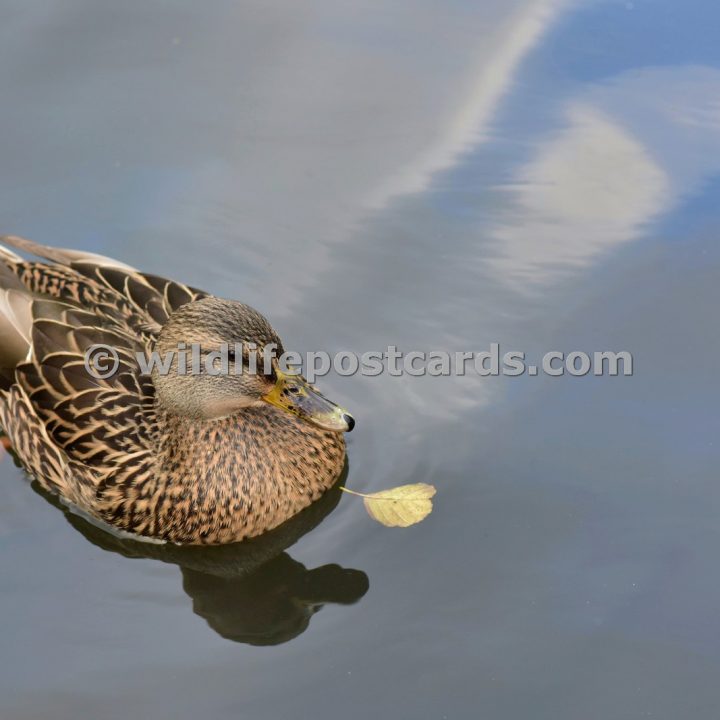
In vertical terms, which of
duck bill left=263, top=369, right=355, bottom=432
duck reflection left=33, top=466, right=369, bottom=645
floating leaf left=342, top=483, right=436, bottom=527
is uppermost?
duck bill left=263, top=369, right=355, bottom=432

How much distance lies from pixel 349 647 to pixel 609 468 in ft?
Result: 5.32

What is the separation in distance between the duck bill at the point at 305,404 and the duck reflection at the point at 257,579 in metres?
0.58

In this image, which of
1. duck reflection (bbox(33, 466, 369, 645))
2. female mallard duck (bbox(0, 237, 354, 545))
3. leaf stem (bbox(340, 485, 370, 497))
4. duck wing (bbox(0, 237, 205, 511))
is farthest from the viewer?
leaf stem (bbox(340, 485, 370, 497))

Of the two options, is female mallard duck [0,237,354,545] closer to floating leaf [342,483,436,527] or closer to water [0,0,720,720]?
water [0,0,720,720]

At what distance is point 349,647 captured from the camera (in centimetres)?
500

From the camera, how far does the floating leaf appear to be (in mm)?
5559

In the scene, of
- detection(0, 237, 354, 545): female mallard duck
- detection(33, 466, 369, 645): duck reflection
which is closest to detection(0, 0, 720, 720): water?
detection(33, 466, 369, 645): duck reflection

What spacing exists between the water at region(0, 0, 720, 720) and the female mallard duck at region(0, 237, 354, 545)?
0.18m

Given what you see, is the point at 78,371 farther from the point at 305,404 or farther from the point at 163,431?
Result: the point at 305,404

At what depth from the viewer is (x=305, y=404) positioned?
17.9 ft

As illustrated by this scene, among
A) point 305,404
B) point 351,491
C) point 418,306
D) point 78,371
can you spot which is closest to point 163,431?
point 78,371

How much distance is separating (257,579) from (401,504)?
2.50 feet

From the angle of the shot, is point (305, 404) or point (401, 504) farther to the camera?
point (401, 504)

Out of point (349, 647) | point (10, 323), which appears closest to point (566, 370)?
point (349, 647)
